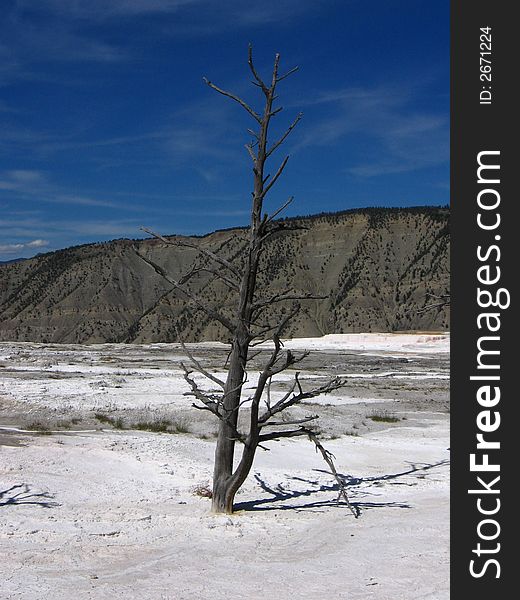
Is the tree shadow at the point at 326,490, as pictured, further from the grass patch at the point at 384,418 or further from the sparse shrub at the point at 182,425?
the grass patch at the point at 384,418

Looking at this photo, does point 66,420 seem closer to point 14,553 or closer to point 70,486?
point 70,486

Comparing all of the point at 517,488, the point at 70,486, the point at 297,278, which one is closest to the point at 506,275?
the point at 517,488

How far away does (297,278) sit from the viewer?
412 ft

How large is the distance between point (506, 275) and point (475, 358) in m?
0.73

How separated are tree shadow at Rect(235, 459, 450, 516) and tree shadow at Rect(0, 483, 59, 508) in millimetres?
2779

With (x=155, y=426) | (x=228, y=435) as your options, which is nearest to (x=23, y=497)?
(x=228, y=435)

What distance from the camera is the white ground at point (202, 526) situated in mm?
6344

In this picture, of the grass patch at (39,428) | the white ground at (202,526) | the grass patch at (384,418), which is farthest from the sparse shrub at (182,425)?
the grass patch at (384,418)

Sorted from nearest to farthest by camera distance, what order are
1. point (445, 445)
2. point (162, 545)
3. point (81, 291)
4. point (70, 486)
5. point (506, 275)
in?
1. point (506, 275)
2. point (162, 545)
3. point (70, 486)
4. point (445, 445)
5. point (81, 291)

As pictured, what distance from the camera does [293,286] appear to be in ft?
373

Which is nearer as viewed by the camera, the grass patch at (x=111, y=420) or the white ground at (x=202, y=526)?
the white ground at (x=202, y=526)

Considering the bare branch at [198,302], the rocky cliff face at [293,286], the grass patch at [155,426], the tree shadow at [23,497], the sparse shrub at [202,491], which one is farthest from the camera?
the rocky cliff face at [293,286]

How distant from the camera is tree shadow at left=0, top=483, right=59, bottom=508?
9.67m

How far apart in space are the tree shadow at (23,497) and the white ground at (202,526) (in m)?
0.01
